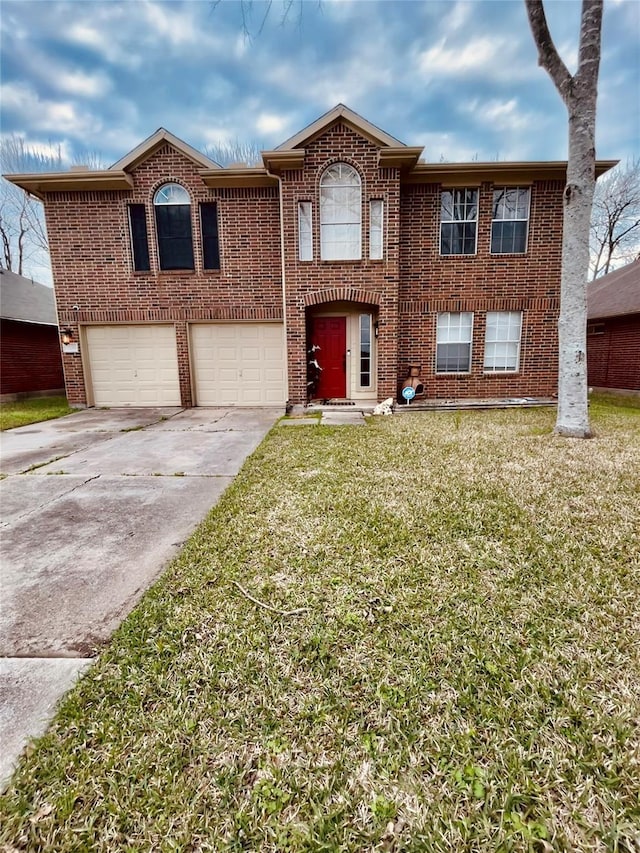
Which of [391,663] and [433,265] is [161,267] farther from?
[391,663]

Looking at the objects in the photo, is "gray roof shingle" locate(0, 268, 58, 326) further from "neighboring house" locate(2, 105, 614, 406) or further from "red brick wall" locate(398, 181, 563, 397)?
"red brick wall" locate(398, 181, 563, 397)

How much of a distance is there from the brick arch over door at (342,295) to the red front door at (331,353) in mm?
934

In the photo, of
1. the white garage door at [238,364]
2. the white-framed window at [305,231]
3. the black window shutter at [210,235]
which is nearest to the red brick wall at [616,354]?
the white-framed window at [305,231]

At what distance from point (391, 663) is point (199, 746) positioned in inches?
36.3

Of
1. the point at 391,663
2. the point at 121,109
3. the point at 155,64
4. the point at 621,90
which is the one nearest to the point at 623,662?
the point at 391,663

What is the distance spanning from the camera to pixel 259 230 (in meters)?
10.1

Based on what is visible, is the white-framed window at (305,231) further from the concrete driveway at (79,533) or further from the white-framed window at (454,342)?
the concrete driveway at (79,533)

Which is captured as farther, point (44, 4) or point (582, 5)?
point (44, 4)

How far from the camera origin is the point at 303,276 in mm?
9305

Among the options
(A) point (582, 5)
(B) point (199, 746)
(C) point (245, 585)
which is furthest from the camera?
(A) point (582, 5)

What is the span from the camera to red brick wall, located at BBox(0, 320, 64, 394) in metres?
12.7

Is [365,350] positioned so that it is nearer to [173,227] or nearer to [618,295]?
[173,227]

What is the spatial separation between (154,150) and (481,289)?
29.3 ft

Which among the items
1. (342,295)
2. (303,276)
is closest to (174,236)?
(303,276)
